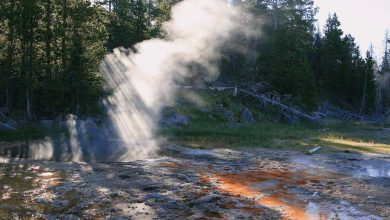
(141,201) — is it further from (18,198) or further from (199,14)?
(199,14)

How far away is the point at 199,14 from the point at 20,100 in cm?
1792

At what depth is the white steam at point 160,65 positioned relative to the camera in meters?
29.7

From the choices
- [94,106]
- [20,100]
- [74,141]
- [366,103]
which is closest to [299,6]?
[366,103]

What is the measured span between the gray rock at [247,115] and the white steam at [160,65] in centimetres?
673

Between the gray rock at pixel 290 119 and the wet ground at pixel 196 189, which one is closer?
the wet ground at pixel 196 189

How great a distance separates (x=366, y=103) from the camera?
193 feet

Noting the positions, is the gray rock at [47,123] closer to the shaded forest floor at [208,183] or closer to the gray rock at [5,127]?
the shaded forest floor at [208,183]

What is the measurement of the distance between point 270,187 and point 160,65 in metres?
24.4

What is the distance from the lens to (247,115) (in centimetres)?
3784

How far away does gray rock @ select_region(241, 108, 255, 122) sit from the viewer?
3746cm

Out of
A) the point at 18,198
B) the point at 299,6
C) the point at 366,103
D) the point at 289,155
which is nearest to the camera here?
the point at 18,198

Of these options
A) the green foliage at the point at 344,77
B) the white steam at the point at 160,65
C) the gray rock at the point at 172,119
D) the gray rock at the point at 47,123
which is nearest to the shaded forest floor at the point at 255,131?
the gray rock at the point at 172,119

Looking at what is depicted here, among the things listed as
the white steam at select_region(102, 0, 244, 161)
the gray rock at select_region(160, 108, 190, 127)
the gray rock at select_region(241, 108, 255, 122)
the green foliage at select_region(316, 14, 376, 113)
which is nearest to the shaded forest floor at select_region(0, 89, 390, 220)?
the white steam at select_region(102, 0, 244, 161)

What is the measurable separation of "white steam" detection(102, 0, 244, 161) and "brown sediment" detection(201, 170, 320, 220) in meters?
7.23
